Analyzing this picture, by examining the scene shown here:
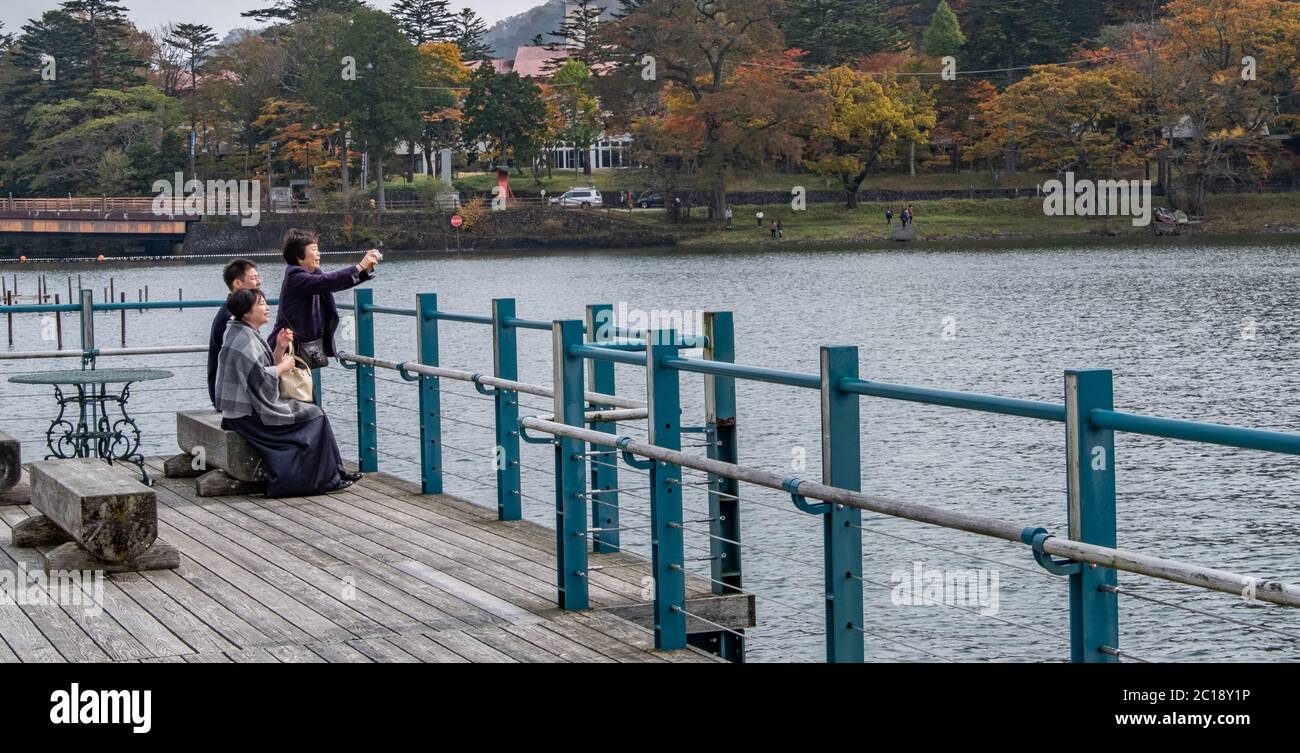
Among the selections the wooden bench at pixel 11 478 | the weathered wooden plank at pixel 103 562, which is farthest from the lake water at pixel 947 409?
the wooden bench at pixel 11 478

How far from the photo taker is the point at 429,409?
10500mm

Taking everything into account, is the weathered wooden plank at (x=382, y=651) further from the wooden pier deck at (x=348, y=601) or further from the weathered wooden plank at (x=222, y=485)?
the weathered wooden plank at (x=222, y=485)

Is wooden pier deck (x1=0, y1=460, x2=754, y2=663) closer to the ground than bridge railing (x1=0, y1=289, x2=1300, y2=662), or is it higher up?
closer to the ground

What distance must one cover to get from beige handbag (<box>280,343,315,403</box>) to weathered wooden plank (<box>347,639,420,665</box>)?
3.63 meters

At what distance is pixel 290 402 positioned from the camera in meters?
9.89

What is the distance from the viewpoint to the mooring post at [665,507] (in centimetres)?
628

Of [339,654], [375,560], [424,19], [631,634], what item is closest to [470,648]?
[339,654]

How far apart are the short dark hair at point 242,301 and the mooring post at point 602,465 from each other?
195 cm

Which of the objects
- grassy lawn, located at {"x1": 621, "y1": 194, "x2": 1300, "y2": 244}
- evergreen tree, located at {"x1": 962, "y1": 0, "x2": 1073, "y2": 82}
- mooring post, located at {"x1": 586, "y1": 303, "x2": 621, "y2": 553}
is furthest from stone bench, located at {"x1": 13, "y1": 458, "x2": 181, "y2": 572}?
evergreen tree, located at {"x1": 962, "y1": 0, "x2": 1073, "y2": 82}

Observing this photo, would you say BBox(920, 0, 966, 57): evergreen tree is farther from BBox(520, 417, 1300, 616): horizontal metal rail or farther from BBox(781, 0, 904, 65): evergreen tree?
BBox(520, 417, 1300, 616): horizontal metal rail

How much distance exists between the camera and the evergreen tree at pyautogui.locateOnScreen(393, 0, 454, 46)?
12212cm

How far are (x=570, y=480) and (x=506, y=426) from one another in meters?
2.68

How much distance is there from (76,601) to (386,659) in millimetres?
A: 1833

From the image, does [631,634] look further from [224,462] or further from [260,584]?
[224,462]
